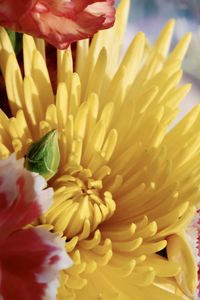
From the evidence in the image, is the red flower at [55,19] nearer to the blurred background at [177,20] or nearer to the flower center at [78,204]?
the flower center at [78,204]

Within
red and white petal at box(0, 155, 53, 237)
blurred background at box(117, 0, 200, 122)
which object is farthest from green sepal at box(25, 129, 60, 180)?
blurred background at box(117, 0, 200, 122)

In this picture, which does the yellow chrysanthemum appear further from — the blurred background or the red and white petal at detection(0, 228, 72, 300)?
the blurred background

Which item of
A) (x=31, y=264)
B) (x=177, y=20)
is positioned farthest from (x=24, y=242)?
(x=177, y=20)

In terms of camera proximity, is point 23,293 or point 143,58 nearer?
point 23,293

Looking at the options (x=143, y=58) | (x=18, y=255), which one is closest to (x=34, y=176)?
(x=18, y=255)

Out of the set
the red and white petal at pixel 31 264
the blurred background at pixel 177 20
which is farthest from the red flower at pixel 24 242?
the blurred background at pixel 177 20

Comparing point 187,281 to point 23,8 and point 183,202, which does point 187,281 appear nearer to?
point 183,202
